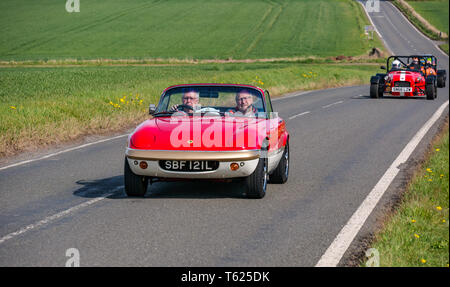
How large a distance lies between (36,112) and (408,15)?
3968 inches

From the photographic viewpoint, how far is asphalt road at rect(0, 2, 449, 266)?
18.6 feet

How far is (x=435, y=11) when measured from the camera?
111750 millimetres

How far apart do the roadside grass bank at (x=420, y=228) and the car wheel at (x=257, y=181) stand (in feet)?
5.20

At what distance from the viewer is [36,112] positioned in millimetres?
14672

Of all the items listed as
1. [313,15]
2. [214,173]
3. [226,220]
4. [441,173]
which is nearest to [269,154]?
[214,173]

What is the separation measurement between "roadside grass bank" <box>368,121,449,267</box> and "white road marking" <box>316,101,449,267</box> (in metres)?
0.27

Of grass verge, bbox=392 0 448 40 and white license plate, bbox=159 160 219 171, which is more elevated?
grass verge, bbox=392 0 448 40

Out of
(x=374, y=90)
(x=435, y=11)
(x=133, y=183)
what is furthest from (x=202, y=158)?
(x=435, y=11)

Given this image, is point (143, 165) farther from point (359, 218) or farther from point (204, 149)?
point (359, 218)

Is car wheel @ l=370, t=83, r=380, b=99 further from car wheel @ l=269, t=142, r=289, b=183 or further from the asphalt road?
car wheel @ l=269, t=142, r=289, b=183

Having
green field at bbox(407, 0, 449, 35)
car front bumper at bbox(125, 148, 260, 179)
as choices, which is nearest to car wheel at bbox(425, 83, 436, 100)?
car front bumper at bbox(125, 148, 260, 179)

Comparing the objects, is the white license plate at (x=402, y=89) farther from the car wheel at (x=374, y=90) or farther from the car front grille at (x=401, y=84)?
the car wheel at (x=374, y=90)

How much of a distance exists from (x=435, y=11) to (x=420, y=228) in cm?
11253

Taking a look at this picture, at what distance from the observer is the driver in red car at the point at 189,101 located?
8.85 metres
